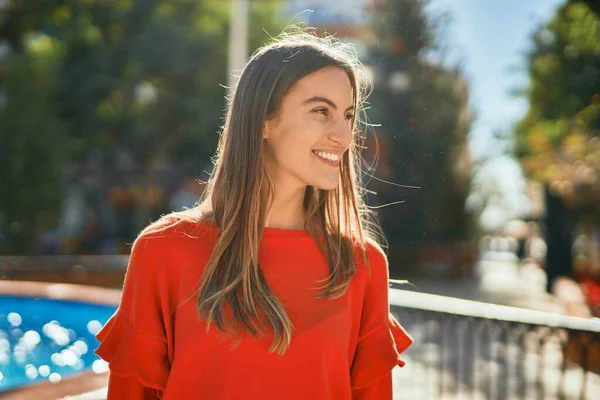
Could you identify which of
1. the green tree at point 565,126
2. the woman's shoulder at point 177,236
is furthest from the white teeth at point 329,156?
the green tree at point 565,126

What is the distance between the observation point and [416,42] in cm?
1805

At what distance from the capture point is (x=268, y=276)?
200cm

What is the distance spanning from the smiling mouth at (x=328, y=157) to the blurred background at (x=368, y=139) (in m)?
7.59

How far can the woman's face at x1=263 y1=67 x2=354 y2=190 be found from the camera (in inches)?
79.1

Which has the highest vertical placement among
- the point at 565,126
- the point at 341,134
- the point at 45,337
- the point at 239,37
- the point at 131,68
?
the point at 131,68

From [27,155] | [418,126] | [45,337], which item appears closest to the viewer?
[45,337]

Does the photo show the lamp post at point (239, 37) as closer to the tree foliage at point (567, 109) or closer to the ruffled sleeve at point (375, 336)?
the tree foliage at point (567, 109)

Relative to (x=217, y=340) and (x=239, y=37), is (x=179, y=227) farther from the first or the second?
(x=239, y=37)

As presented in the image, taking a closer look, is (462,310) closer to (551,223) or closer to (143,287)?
(143,287)

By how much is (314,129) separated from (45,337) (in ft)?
27.6

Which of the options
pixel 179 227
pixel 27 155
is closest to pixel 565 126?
pixel 179 227

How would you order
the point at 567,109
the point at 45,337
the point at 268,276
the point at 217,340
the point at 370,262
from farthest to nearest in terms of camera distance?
1. the point at 45,337
2. the point at 567,109
3. the point at 370,262
4. the point at 268,276
5. the point at 217,340

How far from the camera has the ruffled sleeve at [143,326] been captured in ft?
6.27

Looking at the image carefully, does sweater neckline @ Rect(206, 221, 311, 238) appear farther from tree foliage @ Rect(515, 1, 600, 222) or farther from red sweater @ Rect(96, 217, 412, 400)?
tree foliage @ Rect(515, 1, 600, 222)
